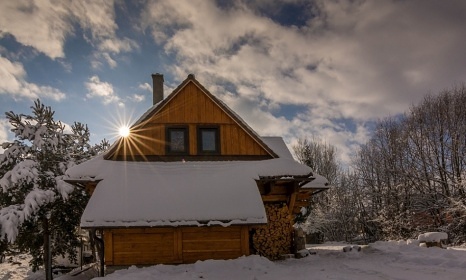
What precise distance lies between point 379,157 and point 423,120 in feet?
18.2

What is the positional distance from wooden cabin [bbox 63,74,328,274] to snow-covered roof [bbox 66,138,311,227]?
33mm

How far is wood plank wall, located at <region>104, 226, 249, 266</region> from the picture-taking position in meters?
11.1

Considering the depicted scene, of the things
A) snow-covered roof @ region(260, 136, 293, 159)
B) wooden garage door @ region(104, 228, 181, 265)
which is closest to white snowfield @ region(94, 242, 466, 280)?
wooden garage door @ region(104, 228, 181, 265)

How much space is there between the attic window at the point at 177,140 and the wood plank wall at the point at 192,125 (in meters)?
0.21

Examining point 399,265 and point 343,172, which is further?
point 343,172

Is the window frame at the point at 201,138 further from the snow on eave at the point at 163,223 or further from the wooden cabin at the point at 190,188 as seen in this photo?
the snow on eave at the point at 163,223

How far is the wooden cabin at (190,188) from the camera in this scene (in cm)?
1091

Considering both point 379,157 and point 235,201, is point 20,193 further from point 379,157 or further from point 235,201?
point 379,157

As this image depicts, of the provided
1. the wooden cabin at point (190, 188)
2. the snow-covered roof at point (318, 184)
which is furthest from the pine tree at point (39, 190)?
the snow-covered roof at point (318, 184)

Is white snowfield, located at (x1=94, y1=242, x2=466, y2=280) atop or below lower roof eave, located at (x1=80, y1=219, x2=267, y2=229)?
below

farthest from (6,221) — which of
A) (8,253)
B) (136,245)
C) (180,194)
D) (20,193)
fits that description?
(180,194)

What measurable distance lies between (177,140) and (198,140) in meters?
0.89

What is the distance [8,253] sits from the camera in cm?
1527

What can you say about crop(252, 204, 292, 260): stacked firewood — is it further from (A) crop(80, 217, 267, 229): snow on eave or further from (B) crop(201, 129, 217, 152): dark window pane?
(B) crop(201, 129, 217, 152): dark window pane
